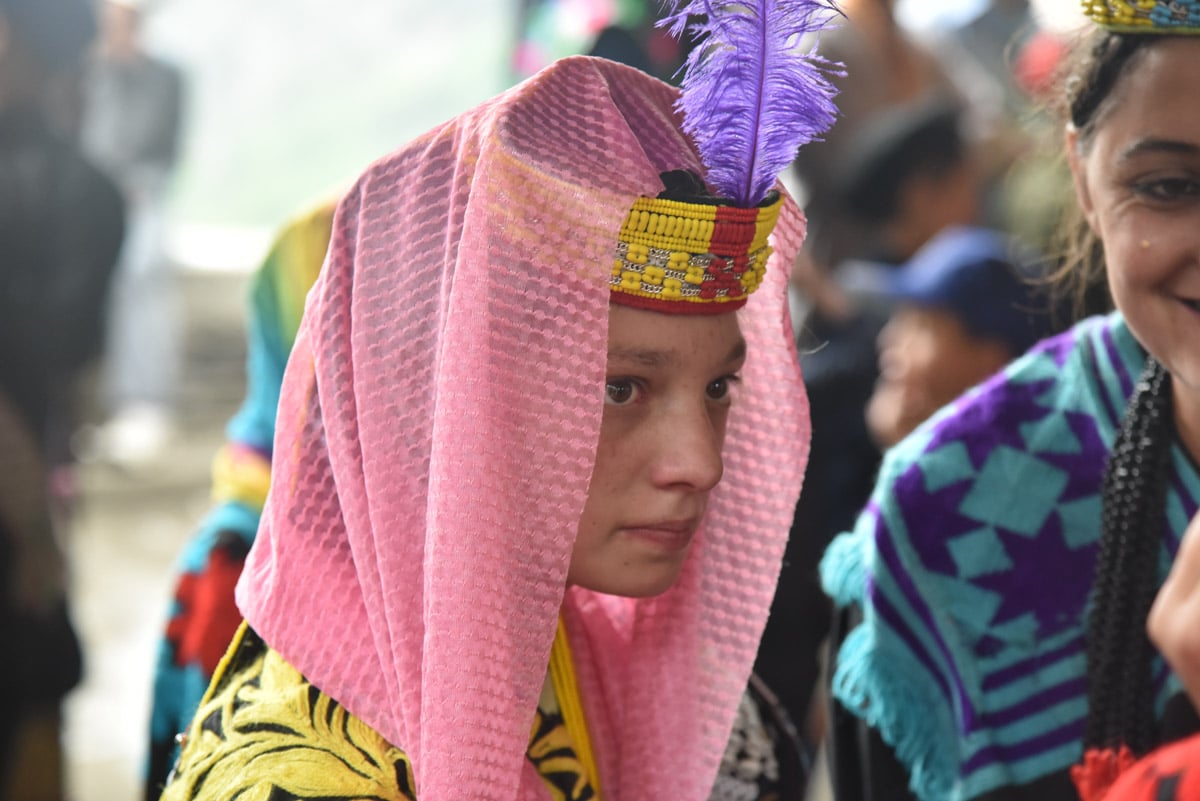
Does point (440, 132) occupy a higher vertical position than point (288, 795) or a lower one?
higher

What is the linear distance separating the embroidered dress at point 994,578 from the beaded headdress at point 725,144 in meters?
0.70

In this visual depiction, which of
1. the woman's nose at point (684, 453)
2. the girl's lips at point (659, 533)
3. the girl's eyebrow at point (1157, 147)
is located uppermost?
the girl's eyebrow at point (1157, 147)

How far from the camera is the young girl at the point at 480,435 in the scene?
5.08 ft

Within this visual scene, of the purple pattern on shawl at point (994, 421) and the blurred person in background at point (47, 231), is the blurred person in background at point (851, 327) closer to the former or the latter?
the purple pattern on shawl at point (994, 421)

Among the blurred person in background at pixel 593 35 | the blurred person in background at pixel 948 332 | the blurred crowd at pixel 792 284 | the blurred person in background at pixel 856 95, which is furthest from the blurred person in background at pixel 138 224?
the blurred person in background at pixel 948 332

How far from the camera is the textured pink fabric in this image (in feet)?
5.07

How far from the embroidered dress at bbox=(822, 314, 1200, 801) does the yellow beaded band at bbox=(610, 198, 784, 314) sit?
0.70 m

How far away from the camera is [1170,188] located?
190cm

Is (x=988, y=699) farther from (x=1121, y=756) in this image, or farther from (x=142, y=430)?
(x=142, y=430)

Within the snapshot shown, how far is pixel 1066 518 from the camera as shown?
2.17 m

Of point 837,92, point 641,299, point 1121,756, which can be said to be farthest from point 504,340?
point 1121,756

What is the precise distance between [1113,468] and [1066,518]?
101mm

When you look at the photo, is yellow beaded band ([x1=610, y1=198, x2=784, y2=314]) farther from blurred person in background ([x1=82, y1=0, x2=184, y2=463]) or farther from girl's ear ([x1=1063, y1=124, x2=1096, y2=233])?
blurred person in background ([x1=82, y1=0, x2=184, y2=463])

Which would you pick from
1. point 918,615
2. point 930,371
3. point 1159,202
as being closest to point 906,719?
point 918,615
